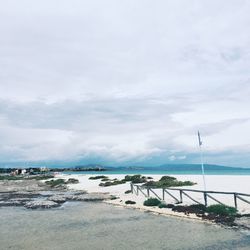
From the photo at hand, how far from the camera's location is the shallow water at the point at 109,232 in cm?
2141

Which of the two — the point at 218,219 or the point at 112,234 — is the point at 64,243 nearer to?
the point at 112,234

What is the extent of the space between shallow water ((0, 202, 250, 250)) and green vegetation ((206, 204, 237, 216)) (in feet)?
10.5

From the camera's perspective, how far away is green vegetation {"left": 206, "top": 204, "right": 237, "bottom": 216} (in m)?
28.9

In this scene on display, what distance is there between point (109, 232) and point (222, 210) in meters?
9.57

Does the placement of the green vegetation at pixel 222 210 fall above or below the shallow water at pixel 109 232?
above

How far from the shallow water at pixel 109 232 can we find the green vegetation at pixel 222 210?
319 centimetres

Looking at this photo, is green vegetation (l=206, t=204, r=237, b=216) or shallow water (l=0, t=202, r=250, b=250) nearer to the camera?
shallow water (l=0, t=202, r=250, b=250)

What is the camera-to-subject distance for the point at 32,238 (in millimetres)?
24188

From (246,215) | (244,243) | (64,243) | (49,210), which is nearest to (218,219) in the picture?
(246,215)

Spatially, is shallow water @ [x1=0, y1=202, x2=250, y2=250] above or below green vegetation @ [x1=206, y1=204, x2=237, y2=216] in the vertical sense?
below

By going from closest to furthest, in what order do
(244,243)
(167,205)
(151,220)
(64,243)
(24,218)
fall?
(244,243) < (64,243) < (151,220) < (24,218) < (167,205)

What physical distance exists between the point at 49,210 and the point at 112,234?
14.6m

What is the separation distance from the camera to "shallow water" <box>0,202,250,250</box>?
70.2ft

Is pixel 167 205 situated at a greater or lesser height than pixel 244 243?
greater
